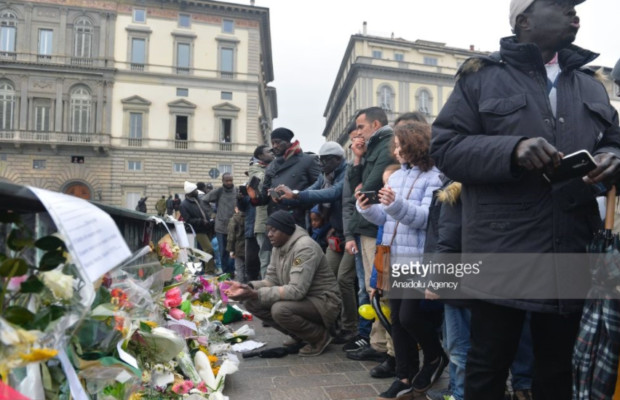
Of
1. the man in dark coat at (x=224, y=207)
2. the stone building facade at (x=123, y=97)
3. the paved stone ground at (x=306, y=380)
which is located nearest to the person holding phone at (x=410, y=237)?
the paved stone ground at (x=306, y=380)

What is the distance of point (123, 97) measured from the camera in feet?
106

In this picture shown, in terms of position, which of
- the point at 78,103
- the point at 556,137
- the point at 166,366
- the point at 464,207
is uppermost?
the point at 78,103

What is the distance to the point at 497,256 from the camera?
164 cm

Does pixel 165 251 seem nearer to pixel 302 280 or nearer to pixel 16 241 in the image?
pixel 302 280

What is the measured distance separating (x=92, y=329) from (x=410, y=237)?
6.83 ft

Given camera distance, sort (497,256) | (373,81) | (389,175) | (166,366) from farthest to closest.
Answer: (373,81) → (389,175) → (166,366) → (497,256)

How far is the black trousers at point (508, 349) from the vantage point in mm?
1667

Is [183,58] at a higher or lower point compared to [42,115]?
higher

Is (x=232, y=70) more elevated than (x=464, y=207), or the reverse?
(x=232, y=70)

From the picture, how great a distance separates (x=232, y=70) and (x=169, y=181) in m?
9.59

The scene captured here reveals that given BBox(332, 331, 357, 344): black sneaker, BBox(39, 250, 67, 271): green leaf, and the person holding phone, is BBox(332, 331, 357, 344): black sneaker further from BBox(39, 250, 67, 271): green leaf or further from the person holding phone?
BBox(39, 250, 67, 271): green leaf

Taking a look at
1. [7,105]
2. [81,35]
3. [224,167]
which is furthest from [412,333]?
[7,105]

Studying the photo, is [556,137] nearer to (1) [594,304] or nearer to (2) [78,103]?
(1) [594,304]

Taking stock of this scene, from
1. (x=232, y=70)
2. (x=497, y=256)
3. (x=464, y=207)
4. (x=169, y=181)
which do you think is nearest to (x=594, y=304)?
(x=497, y=256)
